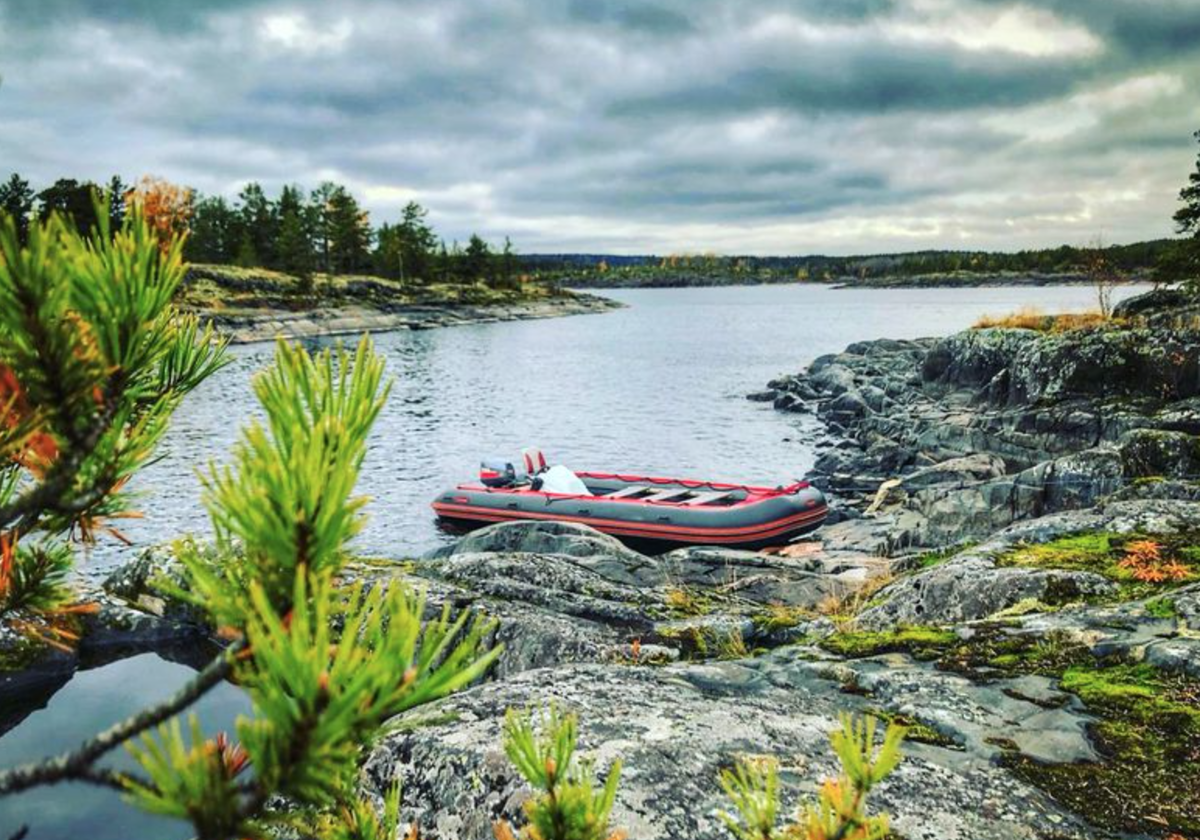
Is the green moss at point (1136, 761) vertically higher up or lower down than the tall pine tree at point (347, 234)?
lower down

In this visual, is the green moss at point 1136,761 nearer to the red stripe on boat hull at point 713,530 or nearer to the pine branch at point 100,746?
the pine branch at point 100,746

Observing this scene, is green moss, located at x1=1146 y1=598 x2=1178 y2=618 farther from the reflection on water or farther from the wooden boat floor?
the wooden boat floor

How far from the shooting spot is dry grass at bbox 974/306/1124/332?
83.9 ft

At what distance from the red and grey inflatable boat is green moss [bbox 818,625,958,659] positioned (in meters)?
14.7

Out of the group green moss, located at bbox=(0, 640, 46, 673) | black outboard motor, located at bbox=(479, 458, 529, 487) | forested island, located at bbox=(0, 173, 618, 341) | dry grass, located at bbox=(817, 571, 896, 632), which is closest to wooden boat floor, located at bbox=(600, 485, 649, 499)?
black outboard motor, located at bbox=(479, 458, 529, 487)

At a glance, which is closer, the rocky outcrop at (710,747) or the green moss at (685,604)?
the rocky outcrop at (710,747)

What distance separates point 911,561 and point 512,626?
7133 millimetres

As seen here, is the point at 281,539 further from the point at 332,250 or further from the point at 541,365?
the point at 332,250

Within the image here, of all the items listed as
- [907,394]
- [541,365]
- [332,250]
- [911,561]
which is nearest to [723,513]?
[911,561]

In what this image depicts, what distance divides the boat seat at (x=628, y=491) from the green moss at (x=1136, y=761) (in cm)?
1833

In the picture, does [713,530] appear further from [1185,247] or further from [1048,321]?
[1185,247]

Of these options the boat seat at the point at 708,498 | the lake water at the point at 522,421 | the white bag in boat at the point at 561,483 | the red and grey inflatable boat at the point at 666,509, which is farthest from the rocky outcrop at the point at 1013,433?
the white bag in boat at the point at 561,483

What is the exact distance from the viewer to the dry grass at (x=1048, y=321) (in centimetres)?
2559

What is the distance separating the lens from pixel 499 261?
466 ft
